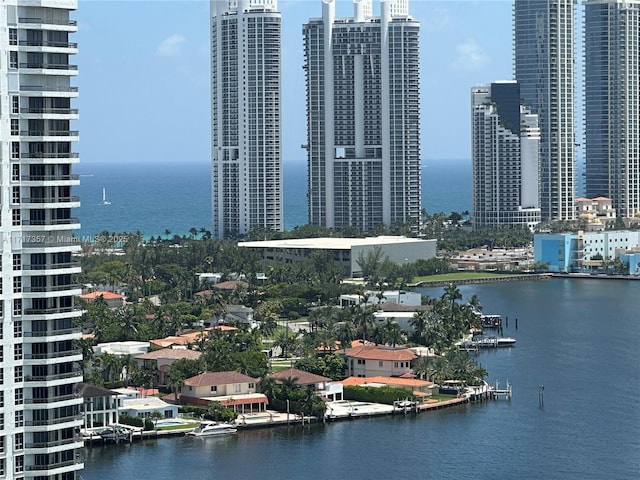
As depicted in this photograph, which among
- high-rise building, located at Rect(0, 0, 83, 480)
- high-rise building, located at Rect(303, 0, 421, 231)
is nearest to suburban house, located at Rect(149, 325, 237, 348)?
high-rise building, located at Rect(0, 0, 83, 480)

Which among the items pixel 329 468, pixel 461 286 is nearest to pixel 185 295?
pixel 461 286

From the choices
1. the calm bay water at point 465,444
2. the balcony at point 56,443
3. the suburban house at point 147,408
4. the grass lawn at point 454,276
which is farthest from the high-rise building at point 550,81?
the balcony at point 56,443

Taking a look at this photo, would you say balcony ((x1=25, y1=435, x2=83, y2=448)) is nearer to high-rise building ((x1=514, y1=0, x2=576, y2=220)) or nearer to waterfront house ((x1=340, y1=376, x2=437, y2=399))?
waterfront house ((x1=340, y1=376, x2=437, y2=399))

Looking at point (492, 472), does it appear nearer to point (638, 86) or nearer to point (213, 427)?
point (213, 427)

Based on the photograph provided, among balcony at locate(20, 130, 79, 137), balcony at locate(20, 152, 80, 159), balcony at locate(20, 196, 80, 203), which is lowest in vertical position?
balcony at locate(20, 196, 80, 203)

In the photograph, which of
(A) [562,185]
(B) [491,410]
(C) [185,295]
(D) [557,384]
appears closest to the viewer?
(B) [491,410]

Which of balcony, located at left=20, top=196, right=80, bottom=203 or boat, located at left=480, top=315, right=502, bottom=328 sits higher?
balcony, located at left=20, top=196, right=80, bottom=203

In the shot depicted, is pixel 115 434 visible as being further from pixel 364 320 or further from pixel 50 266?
pixel 50 266
